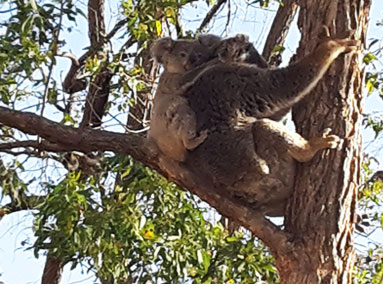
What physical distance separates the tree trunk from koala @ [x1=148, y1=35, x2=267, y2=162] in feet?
1.00

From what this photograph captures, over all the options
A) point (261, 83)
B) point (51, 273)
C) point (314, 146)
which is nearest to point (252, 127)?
point (261, 83)

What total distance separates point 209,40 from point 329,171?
1275 mm

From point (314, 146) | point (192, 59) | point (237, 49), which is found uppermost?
point (192, 59)

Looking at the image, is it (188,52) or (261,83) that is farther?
(188,52)

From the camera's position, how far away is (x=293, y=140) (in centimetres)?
306

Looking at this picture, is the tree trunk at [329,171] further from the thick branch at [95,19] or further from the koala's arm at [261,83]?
the thick branch at [95,19]

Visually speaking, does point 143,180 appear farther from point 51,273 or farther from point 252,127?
point 51,273

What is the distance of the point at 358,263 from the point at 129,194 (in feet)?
4.82

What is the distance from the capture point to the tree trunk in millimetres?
2803

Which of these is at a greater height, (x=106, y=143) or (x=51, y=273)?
(x=51, y=273)

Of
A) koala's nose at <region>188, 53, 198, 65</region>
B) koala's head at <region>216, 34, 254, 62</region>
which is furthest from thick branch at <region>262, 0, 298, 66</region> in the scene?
koala's head at <region>216, 34, 254, 62</region>

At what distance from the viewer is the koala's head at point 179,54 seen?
392 cm

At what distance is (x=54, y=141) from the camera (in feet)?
10.3

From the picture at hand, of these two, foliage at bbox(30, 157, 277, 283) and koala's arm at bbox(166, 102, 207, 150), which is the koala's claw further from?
foliage at bbox(30, 157, 277, 283)
